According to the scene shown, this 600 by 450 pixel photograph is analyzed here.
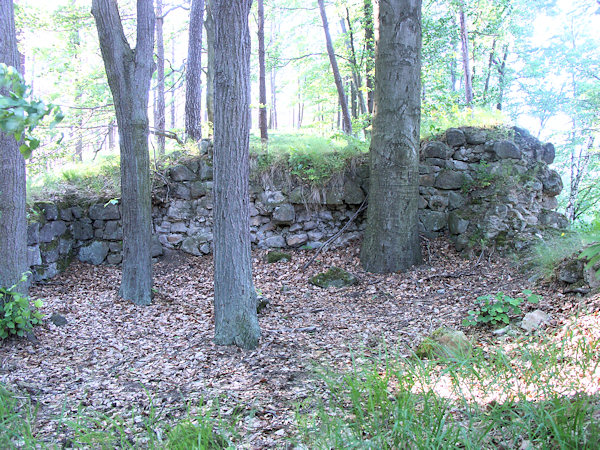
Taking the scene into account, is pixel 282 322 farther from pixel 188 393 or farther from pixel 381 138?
pixel 381 138

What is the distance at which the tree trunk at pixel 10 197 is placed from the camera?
Answer: 12.6 ft

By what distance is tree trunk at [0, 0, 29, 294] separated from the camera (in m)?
3.83

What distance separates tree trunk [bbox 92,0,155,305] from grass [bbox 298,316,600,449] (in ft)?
11.8

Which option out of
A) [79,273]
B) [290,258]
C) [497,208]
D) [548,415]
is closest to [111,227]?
[79,273]

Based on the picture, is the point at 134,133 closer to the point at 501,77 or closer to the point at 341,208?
the point at 341,208

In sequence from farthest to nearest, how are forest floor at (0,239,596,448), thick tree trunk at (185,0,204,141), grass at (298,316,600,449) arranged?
thick tree trunk at (185,0,204,141) → forest floor at (0,239,596,448) → grass at (298,316,600,449)

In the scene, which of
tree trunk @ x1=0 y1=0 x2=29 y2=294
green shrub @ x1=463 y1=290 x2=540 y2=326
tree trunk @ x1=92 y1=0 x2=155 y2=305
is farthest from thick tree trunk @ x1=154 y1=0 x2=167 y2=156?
green shrub @ x1=463 y1=290 x2=540 y2=326

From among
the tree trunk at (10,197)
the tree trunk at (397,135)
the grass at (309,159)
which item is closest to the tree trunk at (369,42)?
the grass at (309,159)

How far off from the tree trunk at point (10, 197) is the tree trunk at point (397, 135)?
4447 mm

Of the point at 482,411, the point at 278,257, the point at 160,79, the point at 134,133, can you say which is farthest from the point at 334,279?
the point at 160,79

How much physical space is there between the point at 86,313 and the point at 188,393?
2548 mm

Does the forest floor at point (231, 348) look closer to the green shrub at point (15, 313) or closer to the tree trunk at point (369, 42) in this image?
the green shrub at point (15, 313)

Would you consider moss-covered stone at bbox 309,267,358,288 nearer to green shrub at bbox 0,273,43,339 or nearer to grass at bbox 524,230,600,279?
grass at bbox 524,230,600,279

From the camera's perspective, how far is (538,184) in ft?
21.3
